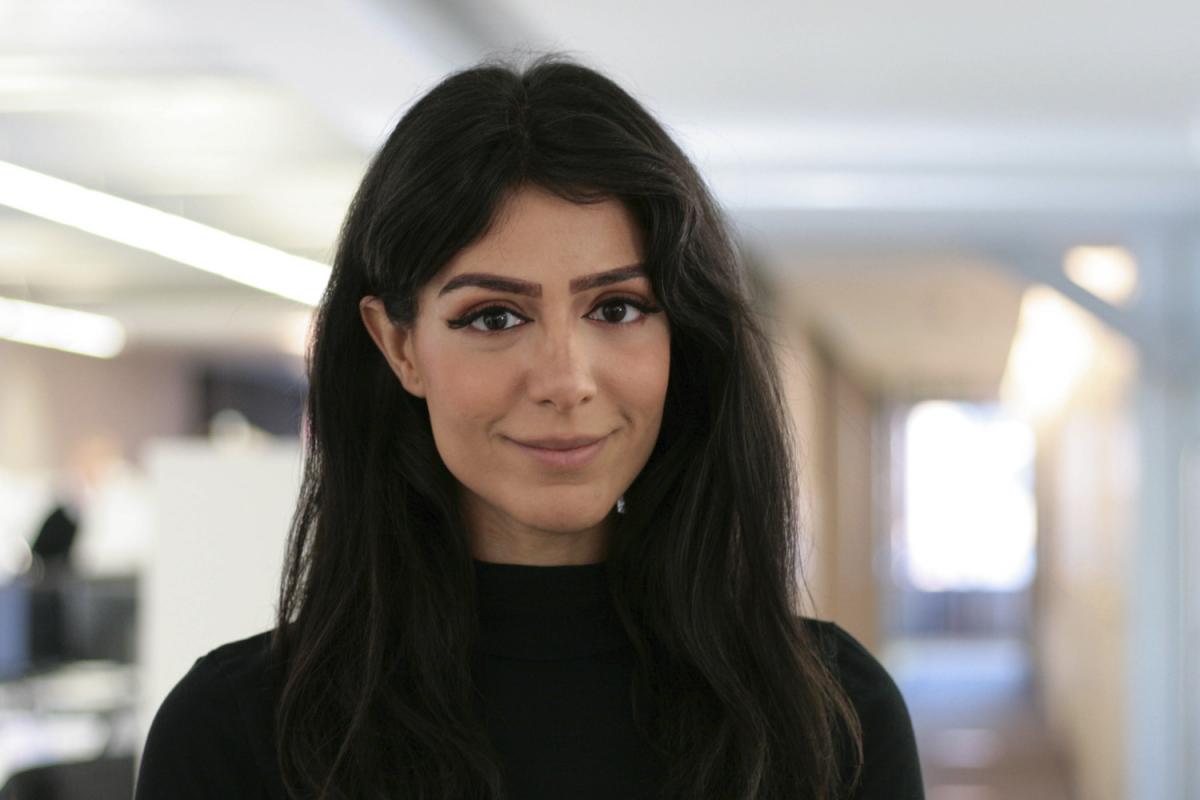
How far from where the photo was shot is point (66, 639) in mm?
8938

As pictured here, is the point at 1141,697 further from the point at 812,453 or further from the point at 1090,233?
the point at 812,453

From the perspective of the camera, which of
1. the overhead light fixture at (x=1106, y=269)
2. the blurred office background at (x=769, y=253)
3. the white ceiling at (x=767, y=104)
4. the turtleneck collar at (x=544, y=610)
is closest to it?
the turtleneck collar at (x=544, y=610)

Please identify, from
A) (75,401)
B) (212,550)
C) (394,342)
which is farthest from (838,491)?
(394,342)

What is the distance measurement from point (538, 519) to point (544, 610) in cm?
13

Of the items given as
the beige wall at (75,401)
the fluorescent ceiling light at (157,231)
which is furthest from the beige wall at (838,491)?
the beige wall at (75,401)

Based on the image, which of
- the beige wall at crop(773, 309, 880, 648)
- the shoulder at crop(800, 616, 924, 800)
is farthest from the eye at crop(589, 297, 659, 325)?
the beige wall at crop(773, 309, 880, 648)

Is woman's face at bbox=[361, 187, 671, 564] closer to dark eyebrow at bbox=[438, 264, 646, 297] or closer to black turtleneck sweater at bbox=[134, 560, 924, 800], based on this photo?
dark eyebrow at bbox=[438, 264, 646, 297]

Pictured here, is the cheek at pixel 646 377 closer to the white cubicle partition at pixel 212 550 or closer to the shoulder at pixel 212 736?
the shoulder at pixel 212 736

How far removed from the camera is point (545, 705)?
1.37 meters

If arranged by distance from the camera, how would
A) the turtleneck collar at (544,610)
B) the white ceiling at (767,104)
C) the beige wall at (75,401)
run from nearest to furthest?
the turtleneck collar at (544,610)
the white ceiling at (767,104)
the beige wall at (75,401)

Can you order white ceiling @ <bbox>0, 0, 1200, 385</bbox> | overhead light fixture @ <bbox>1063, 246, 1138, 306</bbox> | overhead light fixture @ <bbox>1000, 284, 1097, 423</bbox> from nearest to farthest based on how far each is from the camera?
1. white ceiling @ <bbox>0, 0, 1200, 385</bbox>
2. overhead light fixture @ <bbox>1063, 246, 1138, 306</bbox>
3. overhead light fixture @ <bbox>1000, 284, 1097, 423</bbox>

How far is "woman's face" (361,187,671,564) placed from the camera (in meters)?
1.24

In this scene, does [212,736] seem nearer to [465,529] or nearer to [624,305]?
[465,529]

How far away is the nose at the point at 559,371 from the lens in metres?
1.23
